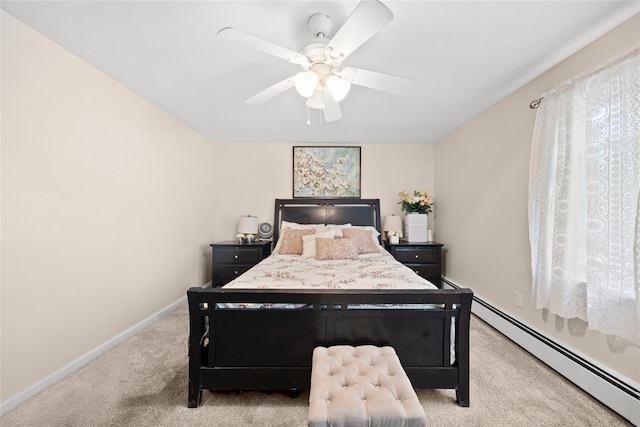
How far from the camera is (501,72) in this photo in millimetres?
2186

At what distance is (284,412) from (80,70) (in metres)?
2.80

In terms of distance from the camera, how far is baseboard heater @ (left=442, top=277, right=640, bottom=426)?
5.09 ft

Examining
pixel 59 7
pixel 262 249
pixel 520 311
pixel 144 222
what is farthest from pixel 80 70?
pixel 520 311

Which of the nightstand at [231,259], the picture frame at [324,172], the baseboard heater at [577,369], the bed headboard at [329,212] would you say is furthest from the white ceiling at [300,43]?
the baseboard heater at [577,369]

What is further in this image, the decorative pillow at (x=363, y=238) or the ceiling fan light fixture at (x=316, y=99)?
the decorative pillow at (x=363, y=238)

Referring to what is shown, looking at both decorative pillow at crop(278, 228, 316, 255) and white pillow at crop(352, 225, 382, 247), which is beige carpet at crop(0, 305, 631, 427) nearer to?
decorative pillow at crop(278, 228, 316, 255)

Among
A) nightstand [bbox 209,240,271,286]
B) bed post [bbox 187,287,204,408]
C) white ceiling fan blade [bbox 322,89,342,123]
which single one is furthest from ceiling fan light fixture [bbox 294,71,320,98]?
nightstand [bbox 209,240,271,286]

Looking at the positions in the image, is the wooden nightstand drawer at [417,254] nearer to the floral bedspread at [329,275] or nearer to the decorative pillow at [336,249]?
the floral bedspread at [329,275]

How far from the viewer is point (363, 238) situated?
3.46 meters

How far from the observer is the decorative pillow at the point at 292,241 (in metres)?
3.39

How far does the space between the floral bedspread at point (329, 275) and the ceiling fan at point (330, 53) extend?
130 cm

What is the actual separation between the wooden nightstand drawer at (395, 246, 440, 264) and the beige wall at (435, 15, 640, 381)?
0.92 ft

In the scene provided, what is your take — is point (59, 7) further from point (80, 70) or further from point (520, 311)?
point (520, 311)

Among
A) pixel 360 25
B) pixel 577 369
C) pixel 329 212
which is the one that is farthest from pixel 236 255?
pixel 577 369
